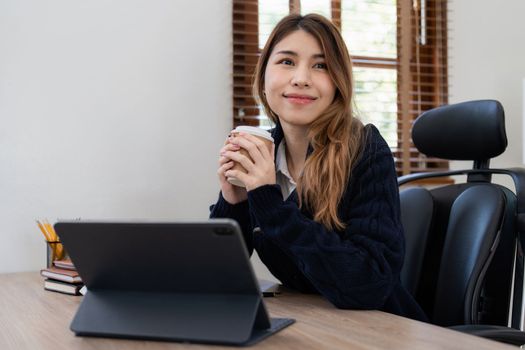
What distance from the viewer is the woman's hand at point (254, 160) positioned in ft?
4.13

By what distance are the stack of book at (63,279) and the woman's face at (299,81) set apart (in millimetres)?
651

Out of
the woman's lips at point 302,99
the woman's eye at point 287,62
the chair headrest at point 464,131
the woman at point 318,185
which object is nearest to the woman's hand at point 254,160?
the woman at point 318,185

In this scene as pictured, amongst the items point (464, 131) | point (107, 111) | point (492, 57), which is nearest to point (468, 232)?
point (464, 131)

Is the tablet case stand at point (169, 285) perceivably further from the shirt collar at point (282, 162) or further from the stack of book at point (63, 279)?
the shirt collar at point (282, 162)

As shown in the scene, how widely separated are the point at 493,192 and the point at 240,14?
4.14ft

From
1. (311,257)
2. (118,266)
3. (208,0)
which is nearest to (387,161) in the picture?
(311,257)

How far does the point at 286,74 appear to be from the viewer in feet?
5.21

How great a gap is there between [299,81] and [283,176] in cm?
26

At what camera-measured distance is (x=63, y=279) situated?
153 centimetres

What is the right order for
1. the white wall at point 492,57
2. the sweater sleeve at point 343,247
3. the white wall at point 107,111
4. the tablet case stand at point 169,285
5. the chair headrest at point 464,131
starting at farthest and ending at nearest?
the white wall at point 492,57, the white wall at point 107,111, the chair headrest at point 464,131, the sweater sleeve at point 343,247, the tablet case stand at point 169,285

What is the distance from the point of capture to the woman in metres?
1.25

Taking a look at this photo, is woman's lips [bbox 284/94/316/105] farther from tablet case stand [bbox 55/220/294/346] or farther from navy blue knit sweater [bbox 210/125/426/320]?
tablet case stand [bbox 55/220/294/346]

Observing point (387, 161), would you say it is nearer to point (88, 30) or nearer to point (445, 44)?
point (88, 30)

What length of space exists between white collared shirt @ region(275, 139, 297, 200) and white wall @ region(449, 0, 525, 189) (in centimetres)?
141
